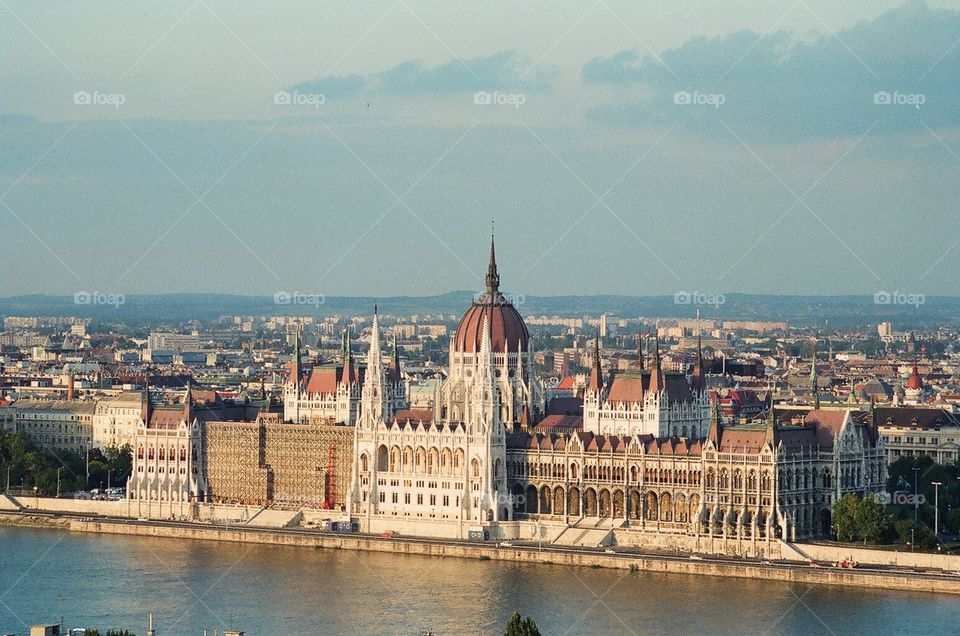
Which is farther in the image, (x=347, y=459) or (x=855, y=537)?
(x=347, y=459)

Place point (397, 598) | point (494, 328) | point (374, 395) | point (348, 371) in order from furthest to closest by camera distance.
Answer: point (348, 371) → point (494, 328) → point (374, 395) → point (397, 598)

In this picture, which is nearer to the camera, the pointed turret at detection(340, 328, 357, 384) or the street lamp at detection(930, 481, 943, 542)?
the street lamp at detection(930, 481, 943, 542)

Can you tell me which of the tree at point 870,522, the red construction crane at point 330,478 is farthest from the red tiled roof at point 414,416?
the tree at point 870,522

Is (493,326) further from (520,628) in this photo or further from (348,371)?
(520,628)

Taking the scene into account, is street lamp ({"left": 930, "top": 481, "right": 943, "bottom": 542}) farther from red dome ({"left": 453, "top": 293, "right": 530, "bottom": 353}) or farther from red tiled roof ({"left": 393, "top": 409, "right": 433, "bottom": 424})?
red tiled roof ({"left": 393, "top": 409, "right": 433, "bottom": 424})

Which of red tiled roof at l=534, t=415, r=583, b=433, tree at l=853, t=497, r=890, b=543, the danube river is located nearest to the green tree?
tree at l=853, t=497, r=890, b=543

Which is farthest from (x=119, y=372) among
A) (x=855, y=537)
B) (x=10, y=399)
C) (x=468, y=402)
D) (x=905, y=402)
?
(x=855, y=537)

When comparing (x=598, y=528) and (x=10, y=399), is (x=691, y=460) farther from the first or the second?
(x=10, y=399)

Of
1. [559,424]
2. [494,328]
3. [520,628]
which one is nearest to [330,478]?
[494,328]
